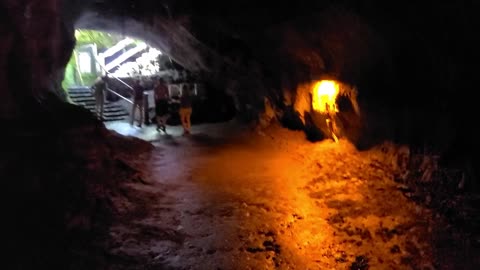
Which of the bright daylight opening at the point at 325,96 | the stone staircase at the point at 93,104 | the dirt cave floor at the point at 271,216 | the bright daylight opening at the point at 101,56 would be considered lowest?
the dirt cave floor at the point at 271,216

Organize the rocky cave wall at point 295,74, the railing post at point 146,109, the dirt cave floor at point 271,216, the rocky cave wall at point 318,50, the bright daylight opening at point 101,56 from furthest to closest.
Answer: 1. the bright daylight opening at point 101,56
2. the railing post at point 146,109
3. the rocky cave wall at point 318,50
4. the rocky cave wall at point 295,74
5. the dirt cave floor at point 271,216

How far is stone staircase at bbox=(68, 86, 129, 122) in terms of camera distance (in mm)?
22172

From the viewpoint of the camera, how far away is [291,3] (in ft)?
36.1

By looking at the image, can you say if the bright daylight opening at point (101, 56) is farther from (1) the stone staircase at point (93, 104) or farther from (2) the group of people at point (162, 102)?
(2) the group of people at point (162, 102)

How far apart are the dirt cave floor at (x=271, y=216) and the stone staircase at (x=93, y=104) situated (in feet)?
34.0

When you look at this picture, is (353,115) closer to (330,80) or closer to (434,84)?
(330,80)

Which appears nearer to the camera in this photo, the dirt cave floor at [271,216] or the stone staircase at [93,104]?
the dirt cave floor at [271,216]

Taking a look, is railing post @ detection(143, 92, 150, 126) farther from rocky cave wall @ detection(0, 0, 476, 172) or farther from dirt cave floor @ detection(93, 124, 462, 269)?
dirt cave floor @ detection(93, 124, 462, 269)

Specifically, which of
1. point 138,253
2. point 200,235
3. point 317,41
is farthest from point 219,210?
point 317,41

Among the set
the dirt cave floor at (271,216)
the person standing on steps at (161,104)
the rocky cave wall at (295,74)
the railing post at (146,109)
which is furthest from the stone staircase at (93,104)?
the dirt cave floor at (271,216)

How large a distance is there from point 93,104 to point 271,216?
18210 mm

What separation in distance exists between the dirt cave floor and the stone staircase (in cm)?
1038

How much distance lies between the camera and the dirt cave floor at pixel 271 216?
6.82 metres

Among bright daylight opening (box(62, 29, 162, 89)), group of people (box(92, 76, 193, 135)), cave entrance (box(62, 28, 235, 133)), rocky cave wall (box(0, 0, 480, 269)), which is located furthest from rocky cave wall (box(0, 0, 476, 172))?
bright daylight opening (box(62, 29, 162, 89))
